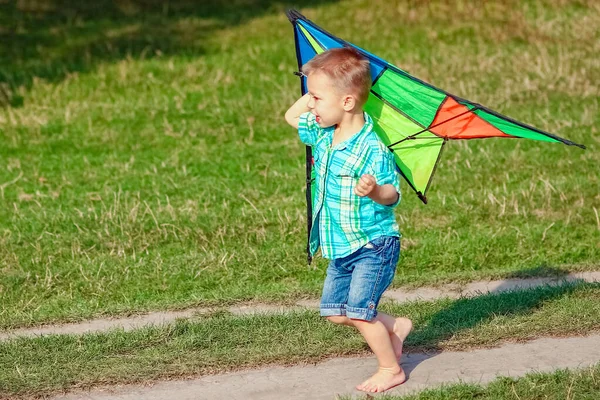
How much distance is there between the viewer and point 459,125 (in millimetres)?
5637

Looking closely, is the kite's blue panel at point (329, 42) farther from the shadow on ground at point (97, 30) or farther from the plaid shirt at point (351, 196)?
the shadow on ground at point (97, 30)

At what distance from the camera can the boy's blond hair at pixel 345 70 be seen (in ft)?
16.5

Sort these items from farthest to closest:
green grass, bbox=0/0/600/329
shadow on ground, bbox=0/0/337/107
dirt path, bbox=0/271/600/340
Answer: shadow on ground, bbox=0/0/337/107 < green grass, bbox=0/0/600/329 < dirt path, bbox=0/271/600/340

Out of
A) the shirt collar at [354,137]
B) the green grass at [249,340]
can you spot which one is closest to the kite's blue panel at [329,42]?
the shirt collar at [354,137]

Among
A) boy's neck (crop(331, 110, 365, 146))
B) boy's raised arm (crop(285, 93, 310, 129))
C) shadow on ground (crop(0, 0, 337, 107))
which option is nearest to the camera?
boy's neck (crop(331, 110, 365, 146))

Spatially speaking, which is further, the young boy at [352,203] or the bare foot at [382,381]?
the bare foot at [382,381]

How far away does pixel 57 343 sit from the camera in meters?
5.98

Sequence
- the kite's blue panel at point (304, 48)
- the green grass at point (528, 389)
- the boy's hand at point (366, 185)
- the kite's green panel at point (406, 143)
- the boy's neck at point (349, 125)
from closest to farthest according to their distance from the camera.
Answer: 1. the boy's hand at point (366, 185)
2. the green grass at point (528, 389)
3. the boy's neck at point (349, 125)
4. the kite's green panel at point (406, 143)
5. the kite's blue panel at point (304, 48)

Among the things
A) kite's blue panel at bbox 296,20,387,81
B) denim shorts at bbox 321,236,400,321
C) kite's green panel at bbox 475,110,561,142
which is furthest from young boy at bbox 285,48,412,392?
kite's green panel at bbox 475,110,561,142

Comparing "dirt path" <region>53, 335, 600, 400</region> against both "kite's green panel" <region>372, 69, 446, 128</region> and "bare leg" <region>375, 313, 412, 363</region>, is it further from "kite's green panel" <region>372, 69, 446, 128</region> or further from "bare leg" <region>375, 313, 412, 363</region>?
"kite's green panel" <region>372, 69, 446, 128</region>

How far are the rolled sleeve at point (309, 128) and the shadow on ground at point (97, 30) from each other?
7588 millimetres

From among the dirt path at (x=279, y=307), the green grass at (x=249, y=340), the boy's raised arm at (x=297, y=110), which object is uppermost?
the boy's raised arm at (x=297, y=110)

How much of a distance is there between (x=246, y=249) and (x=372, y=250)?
282 cm

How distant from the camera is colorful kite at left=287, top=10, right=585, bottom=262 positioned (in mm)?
5551
